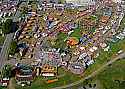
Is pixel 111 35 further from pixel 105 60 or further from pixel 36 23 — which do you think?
pixel 36 23

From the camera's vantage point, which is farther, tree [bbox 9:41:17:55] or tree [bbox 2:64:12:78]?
tree [bbox 9:41:17:55]

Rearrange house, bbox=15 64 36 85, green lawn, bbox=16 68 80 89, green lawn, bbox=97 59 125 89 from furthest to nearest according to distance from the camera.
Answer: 1. house, bbox=15 64 36 85
2. green lawn, bbox=16 68 80 89
3. green lawn, bbox=97 59 125 89

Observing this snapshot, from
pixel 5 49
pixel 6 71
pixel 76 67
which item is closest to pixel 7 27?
pixel 5 49

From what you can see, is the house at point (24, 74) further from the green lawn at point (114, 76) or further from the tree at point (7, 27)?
the tree at point (7, 27)

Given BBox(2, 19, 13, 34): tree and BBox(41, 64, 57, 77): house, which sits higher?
BBox(2, 19, 13, 34): tree

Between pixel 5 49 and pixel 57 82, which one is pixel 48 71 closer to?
pixel 57 82

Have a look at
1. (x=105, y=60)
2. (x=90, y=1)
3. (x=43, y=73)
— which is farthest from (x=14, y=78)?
(x=90, y=1)

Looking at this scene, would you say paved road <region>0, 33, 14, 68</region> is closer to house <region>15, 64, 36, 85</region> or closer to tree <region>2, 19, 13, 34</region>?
tree <region>2, 19, 13, 34</region>

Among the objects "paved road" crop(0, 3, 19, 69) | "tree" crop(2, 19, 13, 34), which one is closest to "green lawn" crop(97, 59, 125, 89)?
"paved road" crop(0, 3, 19, 69)

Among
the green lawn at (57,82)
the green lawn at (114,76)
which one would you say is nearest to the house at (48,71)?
the green lawn at (57,82)
